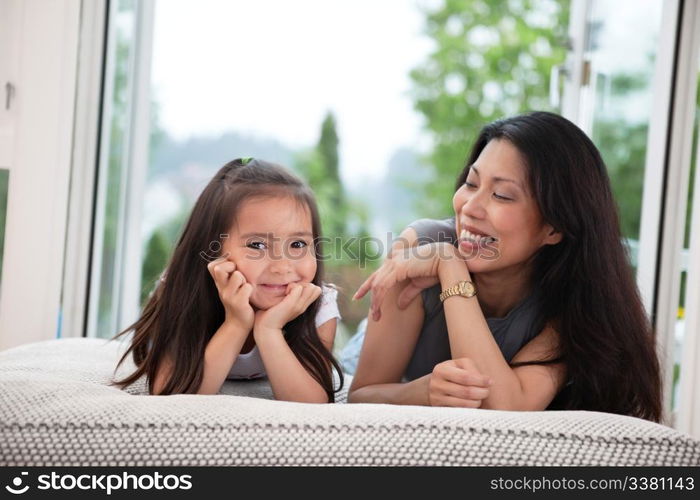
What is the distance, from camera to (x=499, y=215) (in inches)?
55.8

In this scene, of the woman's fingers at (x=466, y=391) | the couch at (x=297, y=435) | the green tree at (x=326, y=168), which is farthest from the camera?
the green tree at (x=326, y=168)

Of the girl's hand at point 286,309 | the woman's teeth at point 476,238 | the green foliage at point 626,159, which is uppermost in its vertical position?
the green foliage at point 626,159

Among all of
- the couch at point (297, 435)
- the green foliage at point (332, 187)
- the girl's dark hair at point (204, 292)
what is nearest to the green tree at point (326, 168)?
the green foliage at point (332, 187)

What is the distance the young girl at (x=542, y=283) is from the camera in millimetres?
1392

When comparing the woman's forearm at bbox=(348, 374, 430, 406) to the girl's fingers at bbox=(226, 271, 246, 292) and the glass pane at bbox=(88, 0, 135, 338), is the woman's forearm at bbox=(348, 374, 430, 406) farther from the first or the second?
the glass pane at bbox=(88, 0, 135, 338)

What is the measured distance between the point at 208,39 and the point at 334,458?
5.34m

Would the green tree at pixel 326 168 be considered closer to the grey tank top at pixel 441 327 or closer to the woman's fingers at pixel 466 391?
the grey tank top at pixel 441 327

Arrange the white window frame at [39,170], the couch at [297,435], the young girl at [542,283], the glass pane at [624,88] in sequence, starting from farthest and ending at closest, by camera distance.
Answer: the glass pane at [624,88], the white window frame at [39,170], the young girl at [542,283], the couch at [297,435]

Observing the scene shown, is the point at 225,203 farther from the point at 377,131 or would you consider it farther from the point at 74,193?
the point at 377,131

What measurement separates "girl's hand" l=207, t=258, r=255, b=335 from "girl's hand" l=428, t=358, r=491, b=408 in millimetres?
356

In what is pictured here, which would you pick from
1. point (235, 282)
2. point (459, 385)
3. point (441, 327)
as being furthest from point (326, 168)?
point (459, 385)

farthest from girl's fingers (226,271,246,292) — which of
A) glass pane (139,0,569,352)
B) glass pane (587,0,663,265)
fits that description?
glass pane (139,0,569,352)

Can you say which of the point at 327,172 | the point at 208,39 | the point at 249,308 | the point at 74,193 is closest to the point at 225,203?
the point at 249,308

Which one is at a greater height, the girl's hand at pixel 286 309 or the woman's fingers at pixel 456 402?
the girl's hand at pixel 286 309
